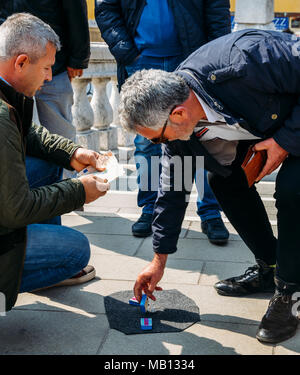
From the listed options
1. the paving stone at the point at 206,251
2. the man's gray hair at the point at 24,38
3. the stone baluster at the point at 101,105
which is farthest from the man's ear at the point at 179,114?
the stone baluster at the point at 101,105

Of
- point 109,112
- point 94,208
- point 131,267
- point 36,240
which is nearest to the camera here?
point 36,240

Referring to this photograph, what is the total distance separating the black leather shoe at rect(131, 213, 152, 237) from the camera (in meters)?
4.07

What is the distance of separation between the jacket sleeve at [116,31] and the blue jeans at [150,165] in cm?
8

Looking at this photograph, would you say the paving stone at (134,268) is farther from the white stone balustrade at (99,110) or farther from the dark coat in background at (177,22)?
the white stone balustrade at (99,110)

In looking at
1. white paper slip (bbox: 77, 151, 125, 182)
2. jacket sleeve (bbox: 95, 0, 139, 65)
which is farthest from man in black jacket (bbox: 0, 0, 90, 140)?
white paper slip (bbox: 77, 151, 125, 182)

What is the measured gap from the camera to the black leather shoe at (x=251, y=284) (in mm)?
3168

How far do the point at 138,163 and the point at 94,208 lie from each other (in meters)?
0.72

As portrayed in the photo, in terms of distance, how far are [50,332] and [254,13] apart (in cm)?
373

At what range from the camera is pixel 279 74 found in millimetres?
2531

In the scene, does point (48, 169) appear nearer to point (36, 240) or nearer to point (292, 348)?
point (36, 240)

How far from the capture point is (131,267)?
3.57 m

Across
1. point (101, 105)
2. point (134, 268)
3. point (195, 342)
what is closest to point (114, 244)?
point (134, 268)

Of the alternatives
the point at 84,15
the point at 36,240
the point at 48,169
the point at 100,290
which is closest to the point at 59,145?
the point at 48,169

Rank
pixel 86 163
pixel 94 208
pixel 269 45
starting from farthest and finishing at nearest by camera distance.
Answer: pixel 94 208 < pixel 86 163 < pixel 269 45
